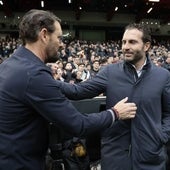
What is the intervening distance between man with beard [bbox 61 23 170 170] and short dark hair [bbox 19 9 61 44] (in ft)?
2.32

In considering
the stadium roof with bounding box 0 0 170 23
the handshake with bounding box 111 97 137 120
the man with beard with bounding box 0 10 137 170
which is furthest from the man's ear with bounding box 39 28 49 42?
the stadium roof with bounding box 0 0 170 23

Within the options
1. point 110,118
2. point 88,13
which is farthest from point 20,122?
point 88,13

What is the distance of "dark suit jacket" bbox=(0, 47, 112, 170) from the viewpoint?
6.49 ft

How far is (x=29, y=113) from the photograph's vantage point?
204 cm

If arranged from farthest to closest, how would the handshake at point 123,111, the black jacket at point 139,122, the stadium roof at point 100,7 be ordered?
the stadium roof at point 100,7 → the black jacket at point 139,122 → the handshake at point 123,111

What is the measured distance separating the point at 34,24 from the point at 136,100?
895 mm

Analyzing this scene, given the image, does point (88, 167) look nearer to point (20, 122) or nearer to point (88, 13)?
point (20, 122)

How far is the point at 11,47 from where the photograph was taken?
20141 millimetres

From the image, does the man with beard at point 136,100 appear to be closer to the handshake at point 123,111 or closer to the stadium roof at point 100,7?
the handshake at point 123,111

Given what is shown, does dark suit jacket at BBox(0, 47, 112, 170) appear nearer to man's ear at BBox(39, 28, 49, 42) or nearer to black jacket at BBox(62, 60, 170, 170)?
man's ear at BBox(39, 28, 49, 42)

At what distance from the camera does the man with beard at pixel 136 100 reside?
2.52 meters

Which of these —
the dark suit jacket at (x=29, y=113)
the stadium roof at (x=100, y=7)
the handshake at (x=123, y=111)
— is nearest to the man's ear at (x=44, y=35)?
the dark suit jacket at (x=29, y=113)

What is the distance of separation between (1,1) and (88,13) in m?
10.2

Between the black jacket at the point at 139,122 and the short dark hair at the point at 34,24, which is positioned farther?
the black jacket at the point at 139,122
